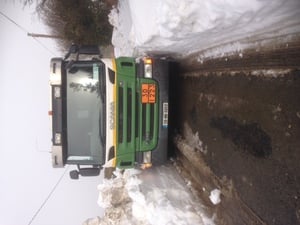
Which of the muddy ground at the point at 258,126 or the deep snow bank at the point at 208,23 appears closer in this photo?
the deep snow bank at the point at 208,23

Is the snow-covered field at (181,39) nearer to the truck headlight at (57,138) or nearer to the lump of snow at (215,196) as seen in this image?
the lump of snow at (215,196)

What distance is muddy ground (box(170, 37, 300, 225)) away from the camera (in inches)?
109

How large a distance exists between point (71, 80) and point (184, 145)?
75.6 inches

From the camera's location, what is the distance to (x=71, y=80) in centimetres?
475

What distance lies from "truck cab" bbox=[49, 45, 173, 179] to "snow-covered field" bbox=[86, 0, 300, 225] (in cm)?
56

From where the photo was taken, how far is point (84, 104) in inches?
187

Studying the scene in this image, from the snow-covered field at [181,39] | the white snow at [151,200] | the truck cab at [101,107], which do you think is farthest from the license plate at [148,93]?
the white snow at [151,200]

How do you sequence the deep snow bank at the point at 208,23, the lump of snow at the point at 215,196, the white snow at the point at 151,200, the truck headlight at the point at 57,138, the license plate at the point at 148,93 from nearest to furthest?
1. the deep snow bank at the point at 208,23
2. the lump of snow at the point at 215,196
3. the white snow at the point at 151,200
4. the truck headlight at the point at 57,138
5. the license plate at the point at 148,93

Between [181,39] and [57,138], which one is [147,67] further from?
[57,138]

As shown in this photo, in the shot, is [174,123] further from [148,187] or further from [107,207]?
[107,207]

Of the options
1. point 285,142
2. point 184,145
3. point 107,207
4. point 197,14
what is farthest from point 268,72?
point 107,207

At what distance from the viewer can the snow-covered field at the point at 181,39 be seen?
8.82 feet

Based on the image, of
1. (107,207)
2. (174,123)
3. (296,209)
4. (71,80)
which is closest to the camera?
(296,209)

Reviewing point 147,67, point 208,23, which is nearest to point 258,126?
point 208,23
